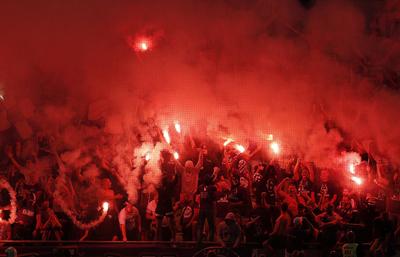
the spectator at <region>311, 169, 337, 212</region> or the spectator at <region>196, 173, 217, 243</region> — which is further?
the spectator at <region>311, 169, 337, 212</region>

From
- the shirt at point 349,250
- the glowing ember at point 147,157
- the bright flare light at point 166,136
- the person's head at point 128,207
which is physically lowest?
the shirt at point 349,250

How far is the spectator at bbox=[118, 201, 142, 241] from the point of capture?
30.3 feet

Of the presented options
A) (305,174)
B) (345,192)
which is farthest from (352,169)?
(305,174)

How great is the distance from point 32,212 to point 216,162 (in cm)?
309

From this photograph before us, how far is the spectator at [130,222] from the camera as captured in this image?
924 cm

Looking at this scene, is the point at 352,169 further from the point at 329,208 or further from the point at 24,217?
the point at 24,217

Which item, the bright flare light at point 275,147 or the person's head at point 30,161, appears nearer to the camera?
the person's head at point 30,161

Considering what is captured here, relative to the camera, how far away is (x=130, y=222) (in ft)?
30.3

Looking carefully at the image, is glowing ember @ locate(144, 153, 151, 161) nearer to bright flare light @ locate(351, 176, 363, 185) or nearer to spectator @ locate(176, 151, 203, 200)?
spectator @ locate(176, 151, 203, 200)

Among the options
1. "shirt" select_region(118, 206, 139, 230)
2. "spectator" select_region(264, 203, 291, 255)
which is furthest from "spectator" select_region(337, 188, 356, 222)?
"shirt" select_region(118, 206, 139, 230)

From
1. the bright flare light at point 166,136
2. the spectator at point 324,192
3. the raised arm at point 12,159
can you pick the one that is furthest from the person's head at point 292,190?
the raised arm at point 12,159

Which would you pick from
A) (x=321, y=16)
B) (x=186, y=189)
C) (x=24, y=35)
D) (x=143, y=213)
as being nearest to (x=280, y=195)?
(x=186, y=189)

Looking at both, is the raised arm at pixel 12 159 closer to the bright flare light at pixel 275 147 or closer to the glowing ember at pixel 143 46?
the glowing ember at pixel 143 46

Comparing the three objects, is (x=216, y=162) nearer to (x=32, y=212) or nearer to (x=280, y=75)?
(x=280, y=75)
